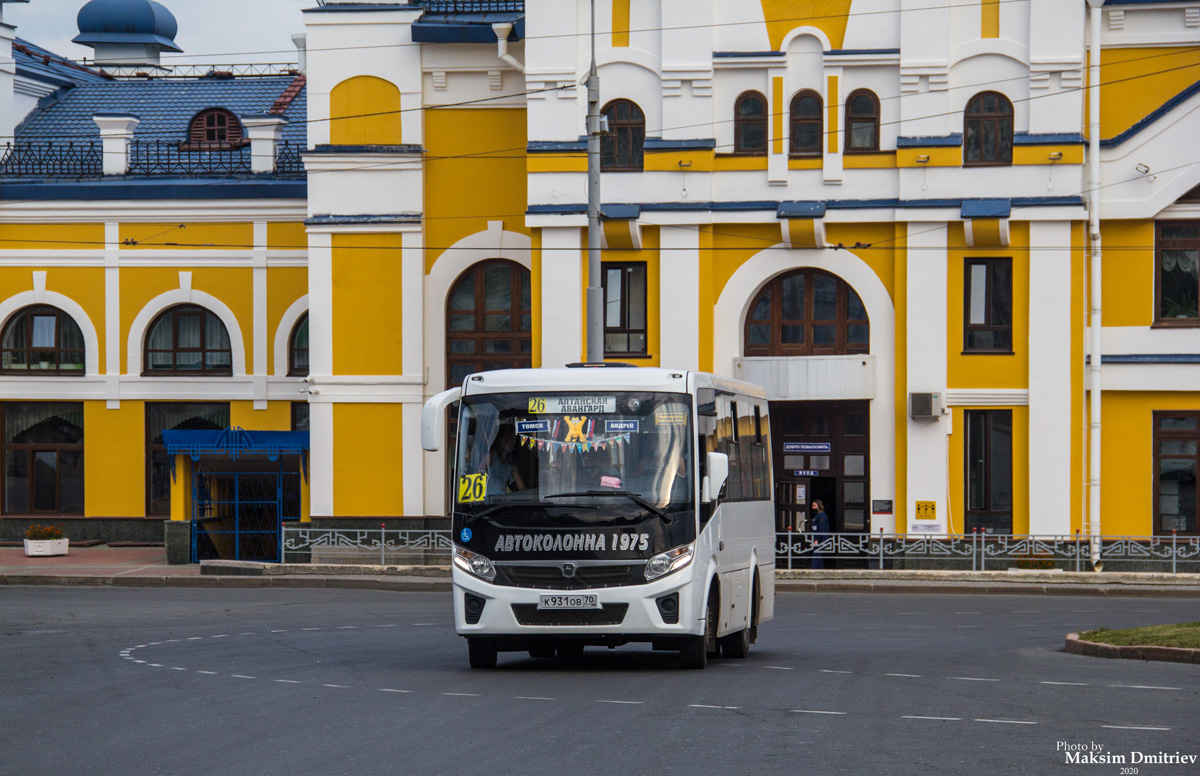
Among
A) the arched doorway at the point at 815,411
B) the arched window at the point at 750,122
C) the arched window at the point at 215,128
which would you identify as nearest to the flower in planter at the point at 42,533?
the arched window at the point at 215,128

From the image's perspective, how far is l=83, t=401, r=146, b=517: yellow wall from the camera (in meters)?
36.8

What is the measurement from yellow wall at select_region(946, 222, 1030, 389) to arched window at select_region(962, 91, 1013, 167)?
1.33m

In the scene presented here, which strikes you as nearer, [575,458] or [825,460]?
[575,458]

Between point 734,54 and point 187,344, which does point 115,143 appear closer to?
point 187,344

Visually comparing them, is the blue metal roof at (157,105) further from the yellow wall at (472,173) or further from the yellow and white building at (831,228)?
the yellow and white building at (831,228)

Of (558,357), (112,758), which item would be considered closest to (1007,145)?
(558,357)

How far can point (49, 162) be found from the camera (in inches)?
1469

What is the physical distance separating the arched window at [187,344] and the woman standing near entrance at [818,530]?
14.8 m

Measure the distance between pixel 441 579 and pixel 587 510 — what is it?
48.9 feet

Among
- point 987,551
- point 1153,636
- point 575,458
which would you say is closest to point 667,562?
point 575,458

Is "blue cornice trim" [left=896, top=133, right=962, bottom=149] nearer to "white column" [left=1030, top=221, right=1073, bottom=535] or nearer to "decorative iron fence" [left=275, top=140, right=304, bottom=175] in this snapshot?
"white column" [left=1030, top=221, right=1073, bottom=535]

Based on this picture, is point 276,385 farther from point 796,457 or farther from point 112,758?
point 112,758

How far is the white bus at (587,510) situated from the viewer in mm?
13781

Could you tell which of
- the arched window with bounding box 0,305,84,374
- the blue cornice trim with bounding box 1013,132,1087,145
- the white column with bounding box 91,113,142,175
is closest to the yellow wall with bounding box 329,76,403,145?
the white column with bounding box 91,113,142,175
